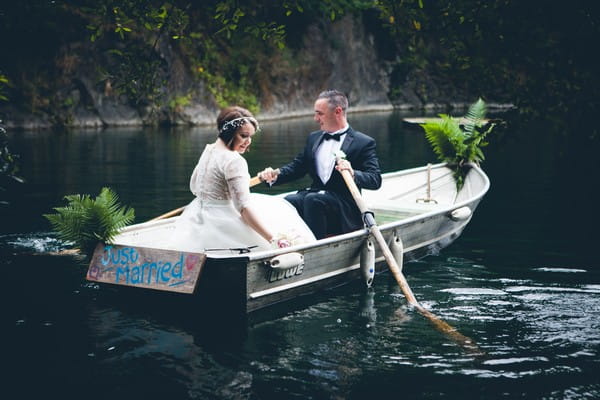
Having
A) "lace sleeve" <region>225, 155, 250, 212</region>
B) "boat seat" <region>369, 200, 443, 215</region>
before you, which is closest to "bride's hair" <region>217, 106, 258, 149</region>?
"lace sleeve" <region>225, 155, 250, 212</region>

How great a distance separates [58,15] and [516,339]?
23948 mm

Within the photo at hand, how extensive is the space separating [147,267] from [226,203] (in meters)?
0.80

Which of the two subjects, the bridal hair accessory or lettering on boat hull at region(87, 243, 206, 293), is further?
the bridal hair accessory

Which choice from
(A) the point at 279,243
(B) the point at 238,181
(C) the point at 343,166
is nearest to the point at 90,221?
(B) the point at 238,181

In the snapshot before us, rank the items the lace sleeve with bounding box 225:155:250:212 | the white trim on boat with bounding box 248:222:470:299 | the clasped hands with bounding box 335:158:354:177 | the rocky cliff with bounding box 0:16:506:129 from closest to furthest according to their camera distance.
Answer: the lace sleeve with bounding box 225:155:250:212 < the white trim on boat with bounding box 248:222:470:299 < the clasped hands with bounding box 335:158:354:177 < the rocky cliff with bounding box 0:16:506:129

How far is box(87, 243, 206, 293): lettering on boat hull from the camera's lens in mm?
5684

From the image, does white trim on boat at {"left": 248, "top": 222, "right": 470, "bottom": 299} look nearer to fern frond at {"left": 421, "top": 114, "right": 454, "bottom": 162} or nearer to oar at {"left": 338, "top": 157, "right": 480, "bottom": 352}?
oar at {"left": 338, "top": 157, "right": 480, "bottom": 352}

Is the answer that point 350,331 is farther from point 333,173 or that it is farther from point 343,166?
point 333,173

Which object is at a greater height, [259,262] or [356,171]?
[356,171]

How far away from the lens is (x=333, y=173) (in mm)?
7430

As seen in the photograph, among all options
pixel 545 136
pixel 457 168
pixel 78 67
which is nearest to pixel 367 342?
pixel 457 168

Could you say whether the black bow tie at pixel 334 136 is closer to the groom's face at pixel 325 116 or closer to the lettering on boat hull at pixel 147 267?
the groom's face at pixel 325 116

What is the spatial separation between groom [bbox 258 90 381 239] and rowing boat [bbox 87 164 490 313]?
1.18 feet

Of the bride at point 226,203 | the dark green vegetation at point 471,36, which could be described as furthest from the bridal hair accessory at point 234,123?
the dark green vegetation at point 471,36
